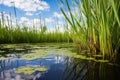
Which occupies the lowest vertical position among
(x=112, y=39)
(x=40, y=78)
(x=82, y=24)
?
(x=40, y=78)

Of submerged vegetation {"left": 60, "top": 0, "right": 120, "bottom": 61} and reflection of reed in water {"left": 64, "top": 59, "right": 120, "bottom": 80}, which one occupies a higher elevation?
submerged vegetation {"left": 60, "top": 0, "right": 120, "bottom": 61}

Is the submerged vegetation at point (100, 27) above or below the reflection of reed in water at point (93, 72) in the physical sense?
above

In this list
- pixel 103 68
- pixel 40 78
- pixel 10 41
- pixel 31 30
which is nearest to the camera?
pixel 40 78

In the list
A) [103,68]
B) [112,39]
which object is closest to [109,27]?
[112,39]

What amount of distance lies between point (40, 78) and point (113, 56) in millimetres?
985

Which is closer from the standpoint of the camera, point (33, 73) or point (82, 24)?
point (33, 73)

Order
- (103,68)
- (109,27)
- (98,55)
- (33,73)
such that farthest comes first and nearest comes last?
(98,55) → (109,27) → (103,68) → (33,73)

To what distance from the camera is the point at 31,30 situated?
6637mm

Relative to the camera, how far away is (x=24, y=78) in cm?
155

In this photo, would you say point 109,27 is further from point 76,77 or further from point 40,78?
point 40,78

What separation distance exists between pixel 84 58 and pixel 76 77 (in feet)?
2.91

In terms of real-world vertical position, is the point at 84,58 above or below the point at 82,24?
below

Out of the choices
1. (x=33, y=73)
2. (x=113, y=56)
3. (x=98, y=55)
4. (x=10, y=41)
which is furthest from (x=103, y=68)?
(x=10, y=41)

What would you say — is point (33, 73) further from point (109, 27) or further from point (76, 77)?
point (109, 27)
